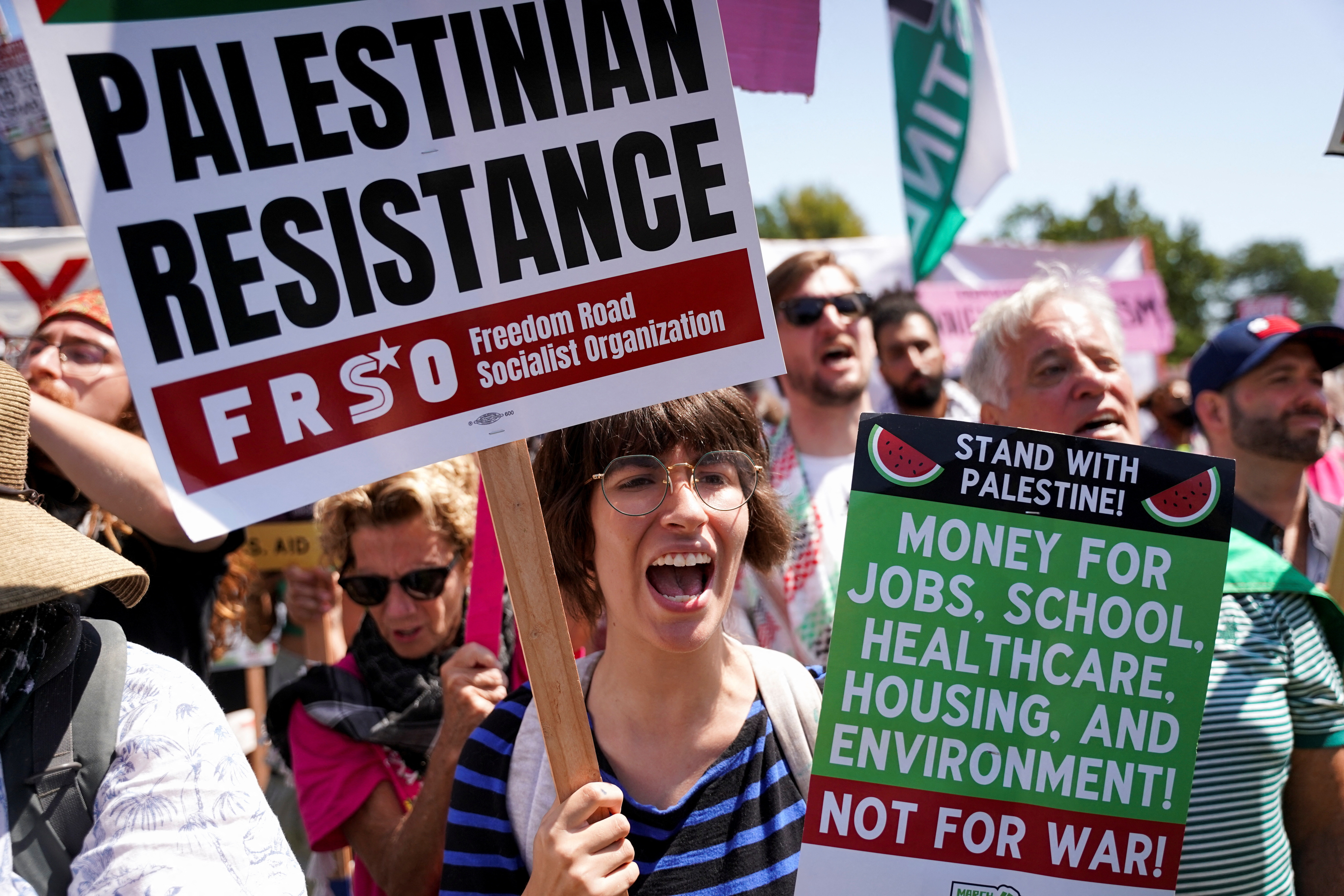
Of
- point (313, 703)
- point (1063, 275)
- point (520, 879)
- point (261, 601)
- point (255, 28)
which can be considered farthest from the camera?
point (261, 601)

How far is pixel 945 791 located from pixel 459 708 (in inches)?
42.9

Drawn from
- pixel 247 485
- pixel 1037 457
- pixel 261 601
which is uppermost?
pixel 247 485

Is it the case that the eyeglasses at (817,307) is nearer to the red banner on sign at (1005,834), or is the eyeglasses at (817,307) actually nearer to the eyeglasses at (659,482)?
the eyeglasses at (659,482)

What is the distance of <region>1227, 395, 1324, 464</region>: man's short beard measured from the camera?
3.24m

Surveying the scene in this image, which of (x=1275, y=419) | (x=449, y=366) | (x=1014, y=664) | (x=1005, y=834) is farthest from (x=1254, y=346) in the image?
(x=449, y=366)

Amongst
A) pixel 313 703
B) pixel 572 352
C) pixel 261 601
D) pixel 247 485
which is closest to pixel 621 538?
pixel 572 352

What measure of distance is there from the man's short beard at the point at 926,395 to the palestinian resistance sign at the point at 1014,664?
2.85 meters

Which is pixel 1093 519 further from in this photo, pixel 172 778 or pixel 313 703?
pixel 313 703

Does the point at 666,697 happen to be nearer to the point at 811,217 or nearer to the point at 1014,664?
the point at 1014,664

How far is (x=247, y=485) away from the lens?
133 centimetres

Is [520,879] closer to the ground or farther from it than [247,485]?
closer to the ground

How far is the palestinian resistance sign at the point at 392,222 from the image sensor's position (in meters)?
1.28

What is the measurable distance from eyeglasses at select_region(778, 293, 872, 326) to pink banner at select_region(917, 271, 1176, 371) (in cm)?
523

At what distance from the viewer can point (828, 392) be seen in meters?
3.44
